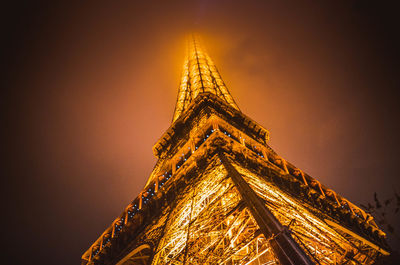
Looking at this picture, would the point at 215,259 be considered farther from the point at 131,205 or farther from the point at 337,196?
the point at 337,196

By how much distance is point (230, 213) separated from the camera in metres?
6.11

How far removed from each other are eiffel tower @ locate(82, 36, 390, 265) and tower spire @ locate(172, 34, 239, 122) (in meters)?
7.43

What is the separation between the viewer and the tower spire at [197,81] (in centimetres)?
3147

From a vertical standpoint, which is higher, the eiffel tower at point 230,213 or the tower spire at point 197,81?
the tower spire at point 197,81

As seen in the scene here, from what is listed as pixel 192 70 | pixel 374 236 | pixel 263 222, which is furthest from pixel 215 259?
pixel 192 70

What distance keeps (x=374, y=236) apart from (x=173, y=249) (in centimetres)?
1421

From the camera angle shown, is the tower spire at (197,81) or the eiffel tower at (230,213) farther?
the tower spire at (197,81)

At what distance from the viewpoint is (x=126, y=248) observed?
14938 mm

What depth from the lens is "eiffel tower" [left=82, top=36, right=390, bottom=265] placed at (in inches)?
217

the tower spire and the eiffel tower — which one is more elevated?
the tower spire

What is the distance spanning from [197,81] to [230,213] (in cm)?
2947

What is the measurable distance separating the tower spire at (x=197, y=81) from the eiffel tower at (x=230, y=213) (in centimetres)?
743

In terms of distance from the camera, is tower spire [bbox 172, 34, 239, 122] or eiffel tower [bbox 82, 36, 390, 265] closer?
Answer: eiffel tower [bbox 82, 36, 390, 265]

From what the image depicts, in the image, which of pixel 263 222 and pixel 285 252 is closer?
pixel 285 252
